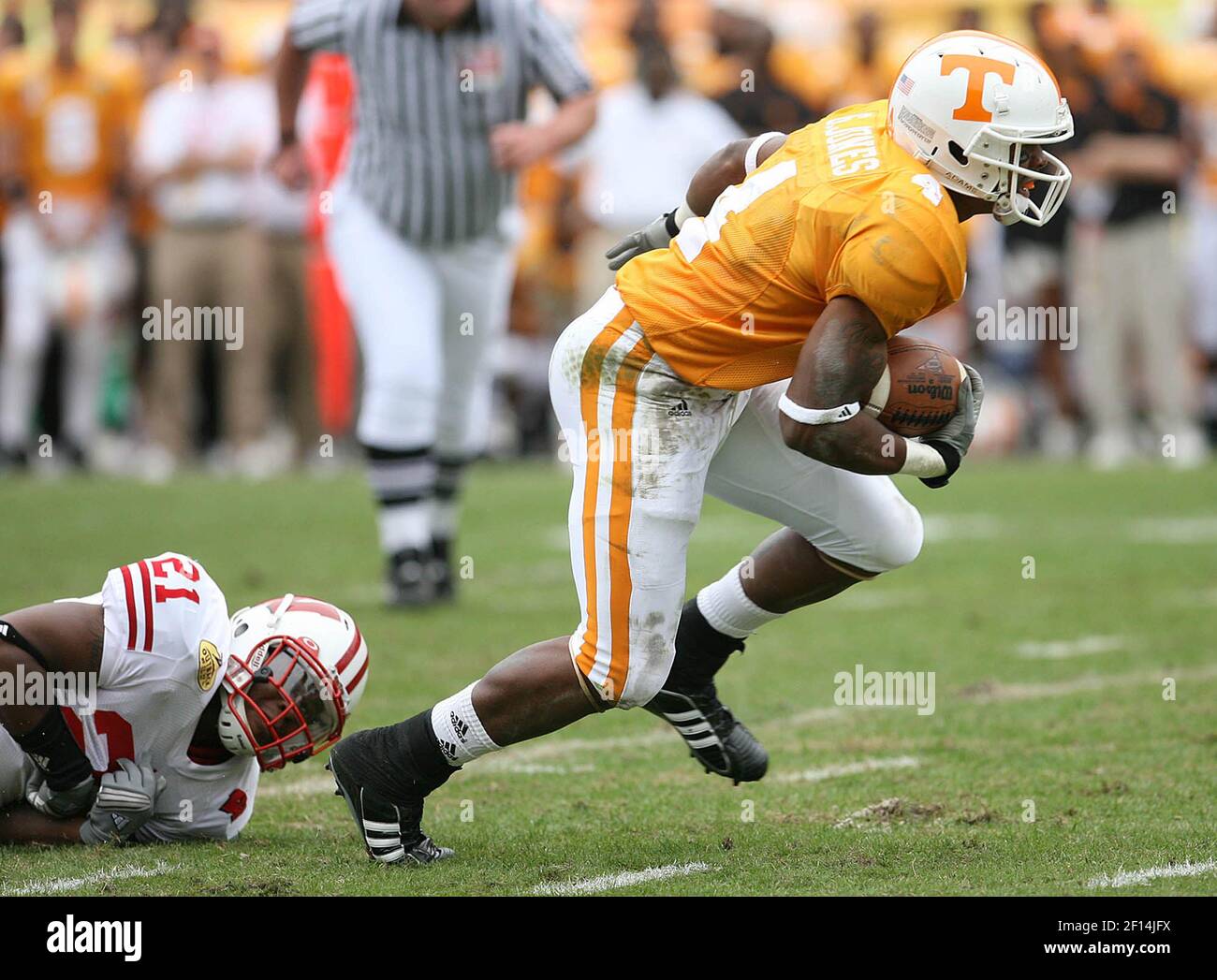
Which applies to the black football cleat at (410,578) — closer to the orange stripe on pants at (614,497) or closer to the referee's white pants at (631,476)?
the referee's white pants at (631,476)

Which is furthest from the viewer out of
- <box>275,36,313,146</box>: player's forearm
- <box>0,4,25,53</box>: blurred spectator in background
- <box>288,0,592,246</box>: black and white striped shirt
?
<box>0,4,25,53</box>: blurred spectator in background

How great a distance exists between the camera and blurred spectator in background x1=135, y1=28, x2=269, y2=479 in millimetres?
10562

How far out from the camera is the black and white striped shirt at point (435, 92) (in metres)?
6.71

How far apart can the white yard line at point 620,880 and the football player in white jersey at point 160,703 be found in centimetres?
60

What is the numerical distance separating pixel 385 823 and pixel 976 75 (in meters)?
1.85

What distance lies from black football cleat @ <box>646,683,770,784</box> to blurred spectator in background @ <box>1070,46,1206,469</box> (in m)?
7.30

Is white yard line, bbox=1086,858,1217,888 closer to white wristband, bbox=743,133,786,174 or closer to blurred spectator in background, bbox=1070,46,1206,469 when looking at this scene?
white wristband, bbox=743,133,786,174

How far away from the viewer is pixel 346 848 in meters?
3.89

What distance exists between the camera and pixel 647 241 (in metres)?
4.18

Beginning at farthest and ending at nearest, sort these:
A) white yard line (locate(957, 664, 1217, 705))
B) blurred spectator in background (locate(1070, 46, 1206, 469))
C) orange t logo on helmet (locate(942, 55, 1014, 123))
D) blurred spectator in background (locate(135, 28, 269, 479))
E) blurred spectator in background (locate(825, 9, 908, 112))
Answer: blurred spectator in background (locate(825, 9, 908, 112)) → blurred spectator in background (locate(1070, 46, 1206, 469)) → blurred spectator in background (locate(135, 28, 269, 479)) → white yard line (locate(957, 664, 1217, 705)) → orange t logo on helmet (locate(942, 55, 1014, 123))

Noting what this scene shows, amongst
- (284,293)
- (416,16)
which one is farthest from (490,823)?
(284,293)

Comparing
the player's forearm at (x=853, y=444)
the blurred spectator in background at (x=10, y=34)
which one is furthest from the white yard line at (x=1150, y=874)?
the blurred spectator in background at (x=10, y=34)

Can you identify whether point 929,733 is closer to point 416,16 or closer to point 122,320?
point 416,16

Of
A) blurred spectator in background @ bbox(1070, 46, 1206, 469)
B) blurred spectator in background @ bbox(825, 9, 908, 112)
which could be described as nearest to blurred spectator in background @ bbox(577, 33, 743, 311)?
blurred spectator in background @ bbox(825, 9, 908, 112)
